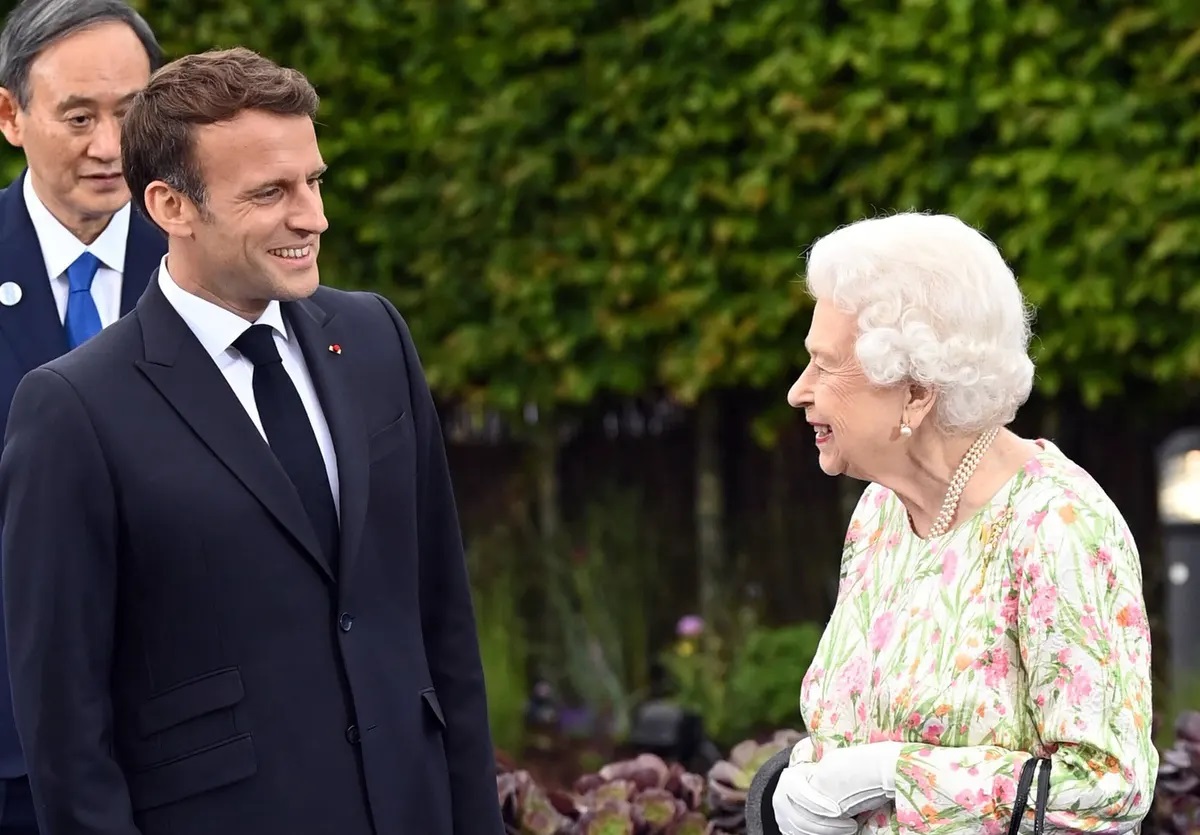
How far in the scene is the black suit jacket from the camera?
2.52 m

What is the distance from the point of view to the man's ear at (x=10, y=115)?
3426mm

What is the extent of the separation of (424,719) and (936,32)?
380 cm

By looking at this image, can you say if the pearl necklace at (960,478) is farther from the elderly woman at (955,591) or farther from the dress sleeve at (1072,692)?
the dress sleeve at (1072,692)

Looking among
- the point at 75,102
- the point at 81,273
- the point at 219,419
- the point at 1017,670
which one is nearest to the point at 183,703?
the point at 219,419

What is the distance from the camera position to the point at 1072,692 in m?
2.52

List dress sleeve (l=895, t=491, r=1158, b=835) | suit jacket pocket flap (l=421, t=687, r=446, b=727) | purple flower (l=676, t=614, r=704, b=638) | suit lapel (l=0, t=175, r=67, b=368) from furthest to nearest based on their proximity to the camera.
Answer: purple flower (l=676, t=614, r=704, b=638), suit lapel (l=0, t=175, r=67, b=368), suit jacket pocket flap (l=421, t=687, r=446, b=727), dress sleeve (l=895, t=491, r=1158, b=835)

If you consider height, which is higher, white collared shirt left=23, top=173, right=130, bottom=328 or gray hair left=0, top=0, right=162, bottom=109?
gray hair left=0, top=0, right=162, bottom=109

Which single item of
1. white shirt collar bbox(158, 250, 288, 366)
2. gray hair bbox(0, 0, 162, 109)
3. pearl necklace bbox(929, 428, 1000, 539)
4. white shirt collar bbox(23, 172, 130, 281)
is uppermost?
gray hair bbox(0, 0, 162, 109)

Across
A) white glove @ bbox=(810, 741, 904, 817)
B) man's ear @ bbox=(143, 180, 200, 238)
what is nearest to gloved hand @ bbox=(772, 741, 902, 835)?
white glove @ bbox=(810, 741, 904, 817)

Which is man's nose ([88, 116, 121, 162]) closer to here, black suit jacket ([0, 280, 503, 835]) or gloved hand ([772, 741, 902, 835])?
black suit jacket ([0, 280, 503, 835])

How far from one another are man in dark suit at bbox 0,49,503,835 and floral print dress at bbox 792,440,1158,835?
0.73 m

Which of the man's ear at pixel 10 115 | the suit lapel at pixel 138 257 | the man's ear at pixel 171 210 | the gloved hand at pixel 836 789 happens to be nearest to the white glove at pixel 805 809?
the gloved hand at pixel 836 789

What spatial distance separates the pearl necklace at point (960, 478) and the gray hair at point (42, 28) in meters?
1.70

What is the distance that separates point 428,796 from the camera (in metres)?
2.80
